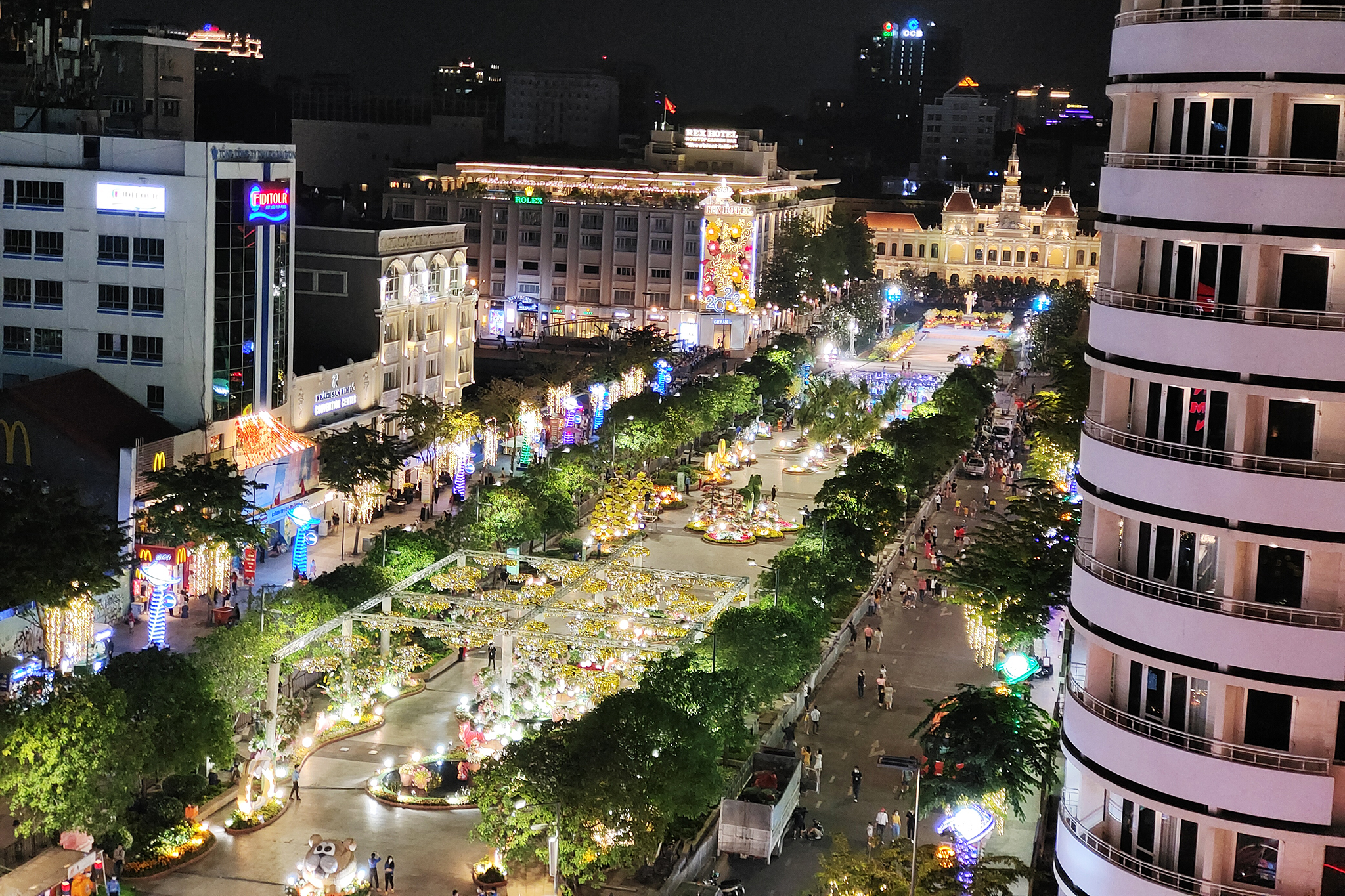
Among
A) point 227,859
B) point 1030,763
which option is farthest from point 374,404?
point 1030,763

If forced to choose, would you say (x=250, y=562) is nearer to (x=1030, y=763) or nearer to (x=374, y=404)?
(x=374, y=404)

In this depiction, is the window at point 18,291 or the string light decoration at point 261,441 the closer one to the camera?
the string light decoration at point 261,441

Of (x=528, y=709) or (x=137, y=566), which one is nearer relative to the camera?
(x=528, y=709)

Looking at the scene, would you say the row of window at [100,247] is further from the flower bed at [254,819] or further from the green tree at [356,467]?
the flower bed at [254,819]

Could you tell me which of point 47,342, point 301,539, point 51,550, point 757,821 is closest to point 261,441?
point 301,539

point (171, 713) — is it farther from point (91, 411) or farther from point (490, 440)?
point (490, 440)

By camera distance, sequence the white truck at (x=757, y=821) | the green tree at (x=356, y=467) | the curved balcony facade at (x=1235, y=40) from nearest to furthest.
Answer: the curved balcony facade at (x=1235, y=40) < the white truck at (x=757, y=821) < the green tree at (x=356, y=467)

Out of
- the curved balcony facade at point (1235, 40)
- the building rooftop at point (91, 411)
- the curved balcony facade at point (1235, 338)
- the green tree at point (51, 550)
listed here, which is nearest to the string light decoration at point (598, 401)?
the building rooftop at point (91, 411)
